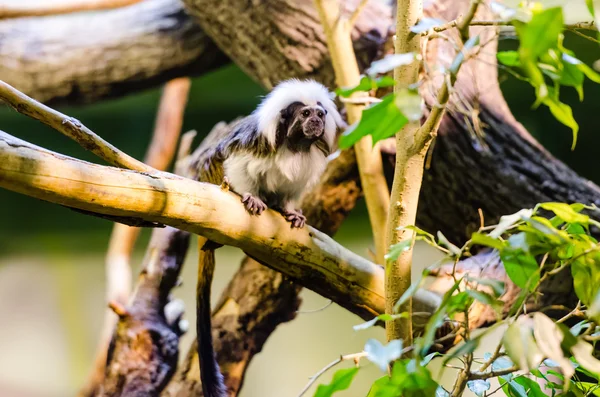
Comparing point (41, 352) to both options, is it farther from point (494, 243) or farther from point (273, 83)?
point (494, 243)

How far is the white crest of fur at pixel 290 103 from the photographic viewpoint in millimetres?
2084

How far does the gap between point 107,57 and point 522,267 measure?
9.27 feet

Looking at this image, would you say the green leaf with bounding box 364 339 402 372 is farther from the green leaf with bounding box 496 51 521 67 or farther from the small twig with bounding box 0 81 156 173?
the small twig with bounding box 0 81 156 173

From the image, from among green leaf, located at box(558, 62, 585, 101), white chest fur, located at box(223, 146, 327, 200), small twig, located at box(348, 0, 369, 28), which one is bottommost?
green leaf, located at box(558, 62, 585, 101)

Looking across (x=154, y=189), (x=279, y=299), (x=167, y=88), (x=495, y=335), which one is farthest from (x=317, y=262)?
(x=167, y=88)

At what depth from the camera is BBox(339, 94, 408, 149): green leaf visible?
964 millimetres

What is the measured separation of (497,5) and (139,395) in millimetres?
2242

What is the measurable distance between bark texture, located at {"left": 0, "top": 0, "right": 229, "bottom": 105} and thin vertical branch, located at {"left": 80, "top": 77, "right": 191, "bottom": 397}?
20 centimetres

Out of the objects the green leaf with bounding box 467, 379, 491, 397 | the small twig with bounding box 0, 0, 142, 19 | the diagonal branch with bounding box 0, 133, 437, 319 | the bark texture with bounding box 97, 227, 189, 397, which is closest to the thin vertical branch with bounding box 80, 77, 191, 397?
the bark texture with bounding box 97, 227, 189, 397

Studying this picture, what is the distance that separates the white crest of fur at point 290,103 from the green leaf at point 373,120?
42.7 inches

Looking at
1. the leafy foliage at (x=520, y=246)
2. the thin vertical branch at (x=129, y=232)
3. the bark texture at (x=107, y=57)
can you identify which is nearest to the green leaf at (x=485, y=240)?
the leafy foliage at (x=520, y=246)

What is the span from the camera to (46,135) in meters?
3.83

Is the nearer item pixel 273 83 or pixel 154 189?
pixel 154 189

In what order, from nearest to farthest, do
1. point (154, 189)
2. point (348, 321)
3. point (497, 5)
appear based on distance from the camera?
point (497, 5) → point (154, 189) → point (348, 321)
